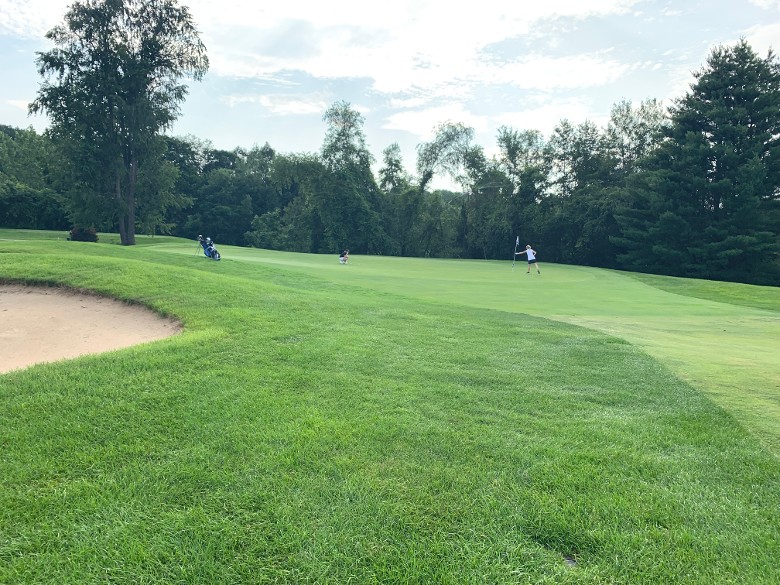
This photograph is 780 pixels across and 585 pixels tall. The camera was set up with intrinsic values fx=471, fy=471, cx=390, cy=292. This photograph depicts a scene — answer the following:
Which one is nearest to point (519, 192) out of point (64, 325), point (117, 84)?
point (117, 84)

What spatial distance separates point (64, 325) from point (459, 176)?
2048 inches

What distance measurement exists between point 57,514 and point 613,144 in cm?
5555

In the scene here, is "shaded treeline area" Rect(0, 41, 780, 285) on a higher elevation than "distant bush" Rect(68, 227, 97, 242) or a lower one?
higher

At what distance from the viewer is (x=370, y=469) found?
340 cm

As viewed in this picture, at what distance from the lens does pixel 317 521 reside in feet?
9.36

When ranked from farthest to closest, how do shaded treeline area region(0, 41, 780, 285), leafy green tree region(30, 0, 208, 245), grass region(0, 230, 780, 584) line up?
shaded treeline area region(0, 41, 780, 285) → leafy green tree region(30, 0, 208, 245) → grass region(0, 230, 780, 584)

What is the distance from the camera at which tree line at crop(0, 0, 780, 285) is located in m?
35.1

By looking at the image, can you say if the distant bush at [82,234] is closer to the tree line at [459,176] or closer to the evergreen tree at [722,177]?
the tree line at [459,176]

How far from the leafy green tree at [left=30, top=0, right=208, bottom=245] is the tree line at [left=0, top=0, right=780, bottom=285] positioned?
0.10 m

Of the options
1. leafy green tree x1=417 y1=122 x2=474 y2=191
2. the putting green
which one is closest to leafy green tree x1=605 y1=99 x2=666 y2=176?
leafy green tree x1=417 y1=122 x2=474 y2=191

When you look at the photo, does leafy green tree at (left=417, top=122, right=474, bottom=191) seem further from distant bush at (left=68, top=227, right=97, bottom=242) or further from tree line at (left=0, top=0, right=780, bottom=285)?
distant bush at (left=68, top=227, right=97, bottom=242)

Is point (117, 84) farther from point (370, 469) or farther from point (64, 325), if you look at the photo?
point (370, 469)

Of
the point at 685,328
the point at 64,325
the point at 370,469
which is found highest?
the point at 685,328

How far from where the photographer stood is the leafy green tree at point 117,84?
112ft
